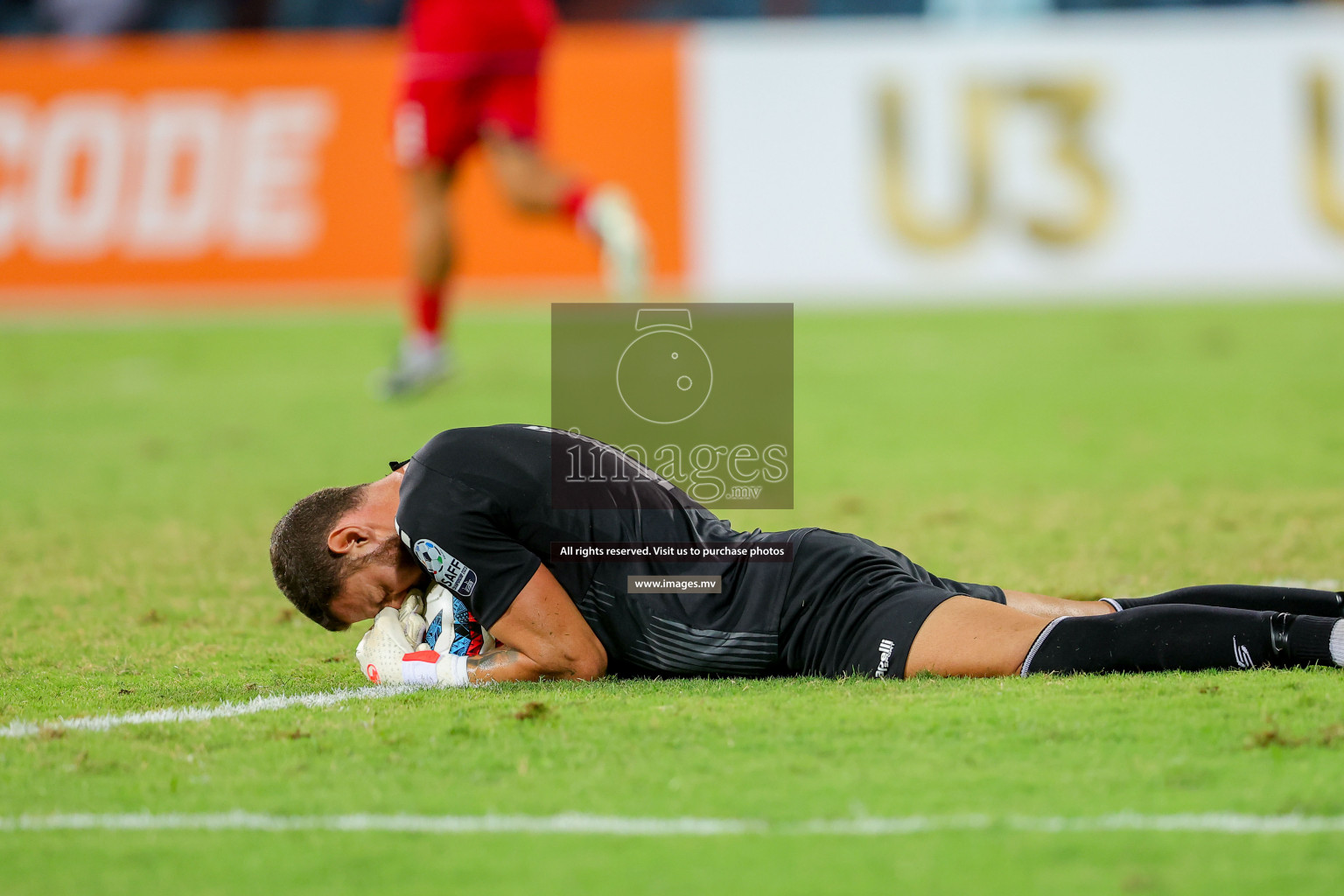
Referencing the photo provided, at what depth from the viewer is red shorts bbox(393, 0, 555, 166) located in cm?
914

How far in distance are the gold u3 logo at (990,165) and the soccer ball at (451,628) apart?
29.5ft

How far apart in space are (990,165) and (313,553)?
9259mm

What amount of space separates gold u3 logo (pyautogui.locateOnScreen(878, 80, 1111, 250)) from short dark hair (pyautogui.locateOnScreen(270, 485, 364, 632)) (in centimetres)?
905

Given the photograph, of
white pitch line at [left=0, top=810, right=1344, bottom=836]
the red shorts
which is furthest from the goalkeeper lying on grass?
the red shorts

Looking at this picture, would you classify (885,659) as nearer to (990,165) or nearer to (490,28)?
(490,28)

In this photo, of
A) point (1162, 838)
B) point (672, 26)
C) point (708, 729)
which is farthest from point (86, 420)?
point (1162, 838)

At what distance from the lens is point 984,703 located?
3586 mm

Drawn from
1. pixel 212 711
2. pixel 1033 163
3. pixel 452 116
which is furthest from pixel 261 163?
pixel 212 711

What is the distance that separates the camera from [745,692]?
381 cm

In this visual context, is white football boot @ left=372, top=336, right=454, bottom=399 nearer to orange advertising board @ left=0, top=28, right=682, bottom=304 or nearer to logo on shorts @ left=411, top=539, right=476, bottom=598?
orange advertising board @ left=0, top=28, right=682, bottom=304

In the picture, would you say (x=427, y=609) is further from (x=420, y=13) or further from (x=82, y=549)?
(x=420, y=13)

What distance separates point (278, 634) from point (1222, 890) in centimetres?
302

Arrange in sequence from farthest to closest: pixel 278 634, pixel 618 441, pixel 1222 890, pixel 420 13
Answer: pixel 420 13 → pixel 618 441 → pixel 278 634 → pixel 1222 890

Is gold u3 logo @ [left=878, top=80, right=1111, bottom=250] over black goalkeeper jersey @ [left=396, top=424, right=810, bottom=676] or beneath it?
over
